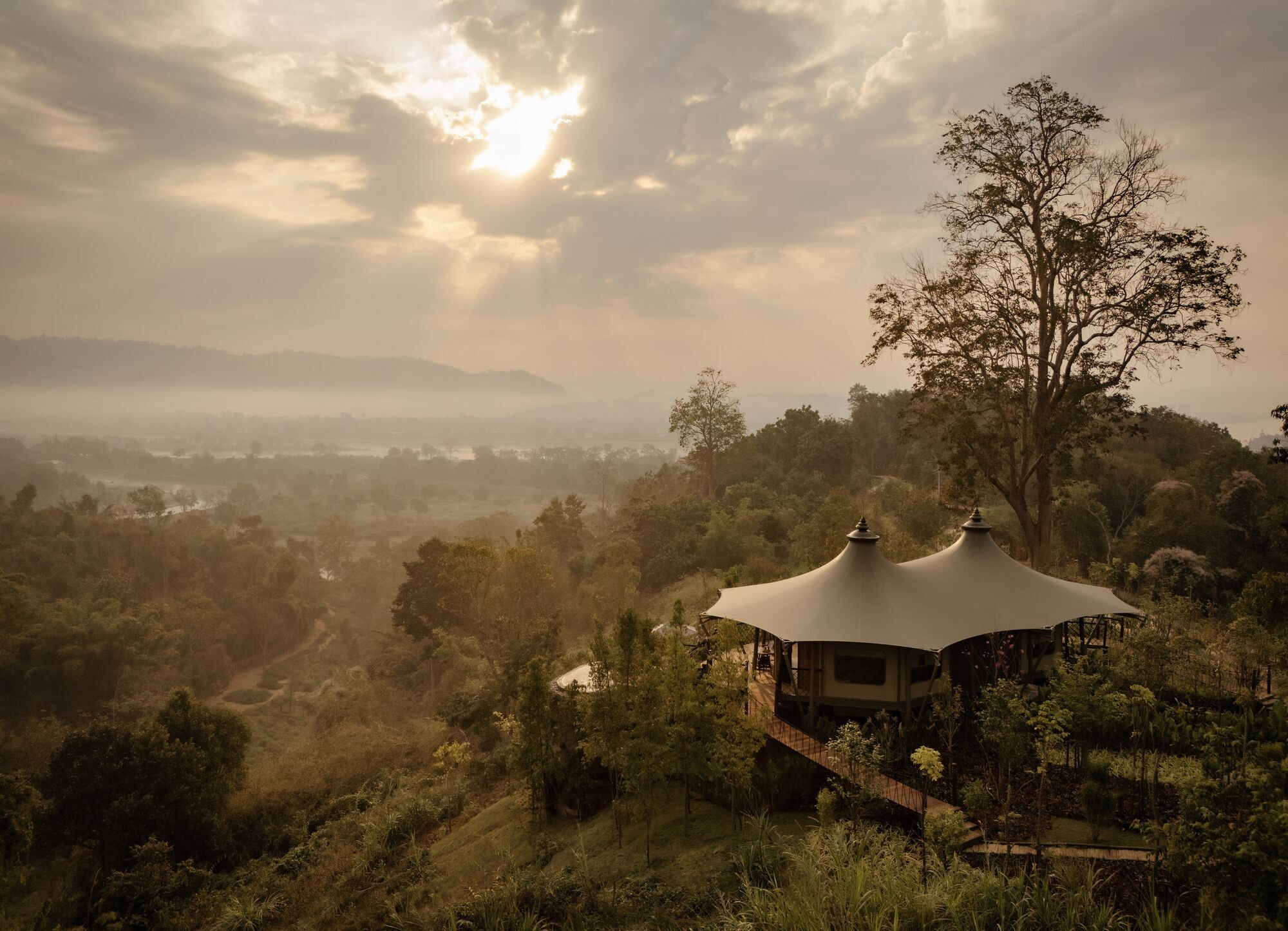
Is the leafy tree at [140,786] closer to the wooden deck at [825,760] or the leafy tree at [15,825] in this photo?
the leafy tree at [15,825]

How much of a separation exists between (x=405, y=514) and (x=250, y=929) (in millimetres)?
101931

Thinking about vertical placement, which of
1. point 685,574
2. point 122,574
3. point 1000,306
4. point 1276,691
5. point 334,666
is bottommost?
point 334,666

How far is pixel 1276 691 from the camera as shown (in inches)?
556

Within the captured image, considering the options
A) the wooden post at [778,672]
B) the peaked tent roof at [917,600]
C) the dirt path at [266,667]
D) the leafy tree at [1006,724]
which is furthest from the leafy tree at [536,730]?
the dirt path at [266,667]

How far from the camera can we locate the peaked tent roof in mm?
12836

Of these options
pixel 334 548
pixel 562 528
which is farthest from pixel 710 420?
pixel 334 548

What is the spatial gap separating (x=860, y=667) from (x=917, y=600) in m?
1.75

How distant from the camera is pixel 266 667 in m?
50.7

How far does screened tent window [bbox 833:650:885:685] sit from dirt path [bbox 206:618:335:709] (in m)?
41.2

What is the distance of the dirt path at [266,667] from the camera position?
148 ft

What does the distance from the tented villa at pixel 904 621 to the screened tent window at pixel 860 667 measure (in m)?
0.02

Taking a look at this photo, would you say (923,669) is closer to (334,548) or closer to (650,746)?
(650,746)

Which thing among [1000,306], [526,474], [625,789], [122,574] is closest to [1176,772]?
[625,789]

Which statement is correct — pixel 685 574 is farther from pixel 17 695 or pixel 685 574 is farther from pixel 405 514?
pixel 405 514
